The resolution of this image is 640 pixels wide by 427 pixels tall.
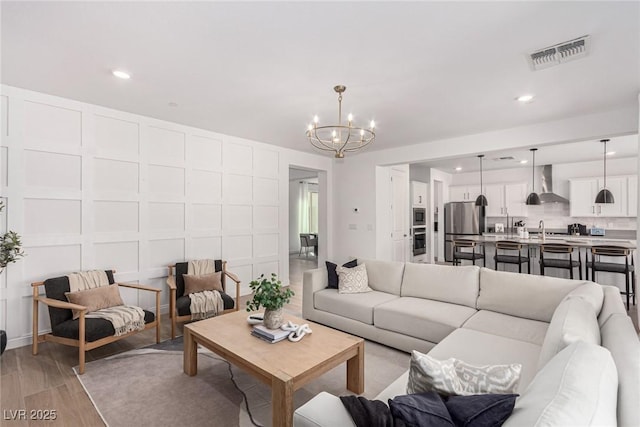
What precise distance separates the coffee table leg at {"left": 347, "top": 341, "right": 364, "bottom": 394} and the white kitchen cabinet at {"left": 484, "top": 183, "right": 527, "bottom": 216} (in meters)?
7.45

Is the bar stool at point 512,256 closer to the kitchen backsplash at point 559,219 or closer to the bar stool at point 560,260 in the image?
the bar stool at point 560,260

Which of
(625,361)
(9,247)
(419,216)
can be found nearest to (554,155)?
(419,216)

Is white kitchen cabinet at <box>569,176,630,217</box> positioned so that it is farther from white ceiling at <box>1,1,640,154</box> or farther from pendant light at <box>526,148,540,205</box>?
white ceiling at <box>1,1,640,154</box>

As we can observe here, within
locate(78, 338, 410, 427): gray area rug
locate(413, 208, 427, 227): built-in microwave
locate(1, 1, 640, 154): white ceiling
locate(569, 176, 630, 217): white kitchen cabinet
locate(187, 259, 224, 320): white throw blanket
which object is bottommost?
locate(78, 338, 410, 427): gray area rug

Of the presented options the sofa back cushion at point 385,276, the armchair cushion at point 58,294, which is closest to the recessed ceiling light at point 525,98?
the sofa back cushion at point 385,276

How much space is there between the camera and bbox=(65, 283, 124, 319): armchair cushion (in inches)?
118

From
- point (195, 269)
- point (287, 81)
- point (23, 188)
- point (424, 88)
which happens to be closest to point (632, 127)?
point (424, 88)

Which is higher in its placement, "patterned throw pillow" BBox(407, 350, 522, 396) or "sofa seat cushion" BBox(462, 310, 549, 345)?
"patterned throw pillow" BBox(407, 350, 522, 396)

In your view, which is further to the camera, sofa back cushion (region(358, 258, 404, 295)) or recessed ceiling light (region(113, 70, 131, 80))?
sofa back cushion (region(358, 258, 404, 295))

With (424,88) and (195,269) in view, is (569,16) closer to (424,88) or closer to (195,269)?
(424,88)

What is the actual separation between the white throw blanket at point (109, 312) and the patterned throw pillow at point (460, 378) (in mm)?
2788

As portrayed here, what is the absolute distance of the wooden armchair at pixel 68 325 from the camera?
270cm

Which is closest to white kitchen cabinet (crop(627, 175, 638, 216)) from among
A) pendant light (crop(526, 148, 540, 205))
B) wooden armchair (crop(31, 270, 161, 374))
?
pendant light (crop(526, 148, 540, 205))

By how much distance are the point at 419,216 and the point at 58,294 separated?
22.5 feet
